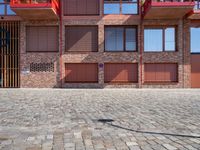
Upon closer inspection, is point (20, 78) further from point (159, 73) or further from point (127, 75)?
point (159, 73)

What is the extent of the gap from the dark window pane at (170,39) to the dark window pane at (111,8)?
465 centimetres

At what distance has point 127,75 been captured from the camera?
23531mm

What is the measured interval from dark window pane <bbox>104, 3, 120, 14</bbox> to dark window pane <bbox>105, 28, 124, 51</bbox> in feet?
4.76

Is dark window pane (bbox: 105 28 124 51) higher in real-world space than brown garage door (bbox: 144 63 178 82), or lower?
higher

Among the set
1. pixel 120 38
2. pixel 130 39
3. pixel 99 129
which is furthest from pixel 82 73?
pixel 99 129

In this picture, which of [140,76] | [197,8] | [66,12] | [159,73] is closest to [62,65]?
[66,12]

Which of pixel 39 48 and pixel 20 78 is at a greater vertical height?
→ pixel 39 48

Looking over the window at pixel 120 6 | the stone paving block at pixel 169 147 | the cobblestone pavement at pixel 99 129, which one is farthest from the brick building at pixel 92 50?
the stone paving block at pixel 169 147

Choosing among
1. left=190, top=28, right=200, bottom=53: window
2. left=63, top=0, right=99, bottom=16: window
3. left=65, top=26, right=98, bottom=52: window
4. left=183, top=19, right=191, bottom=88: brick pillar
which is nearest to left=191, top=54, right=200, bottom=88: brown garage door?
left=183, top=19, right=191, bottom=88: brick pillar

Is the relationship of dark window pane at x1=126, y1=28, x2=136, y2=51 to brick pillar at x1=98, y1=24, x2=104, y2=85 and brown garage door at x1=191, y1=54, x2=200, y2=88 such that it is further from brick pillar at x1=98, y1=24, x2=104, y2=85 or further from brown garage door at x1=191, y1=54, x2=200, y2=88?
brown garage door at x1=191, y1=54, x2=200, y2=88

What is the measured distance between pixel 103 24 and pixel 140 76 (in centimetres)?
546

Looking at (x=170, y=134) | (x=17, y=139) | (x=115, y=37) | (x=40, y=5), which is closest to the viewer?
(x=17, y=139)

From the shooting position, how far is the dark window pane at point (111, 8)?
77.4 feet

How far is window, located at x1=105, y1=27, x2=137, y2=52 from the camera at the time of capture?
77.7ft
